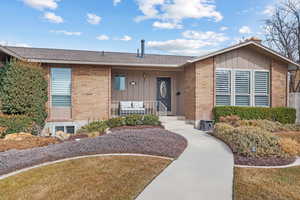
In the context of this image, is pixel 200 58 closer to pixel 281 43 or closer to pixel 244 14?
pixel 244 14

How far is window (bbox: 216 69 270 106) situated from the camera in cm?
996

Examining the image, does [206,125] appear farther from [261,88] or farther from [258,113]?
[261,88]

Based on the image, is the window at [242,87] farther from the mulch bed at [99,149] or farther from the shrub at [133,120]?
the mulch bed at [99,149]

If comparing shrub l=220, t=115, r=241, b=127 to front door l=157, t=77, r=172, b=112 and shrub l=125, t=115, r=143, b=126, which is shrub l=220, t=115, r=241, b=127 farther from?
shrub l=125, t=115, r=143, b=126

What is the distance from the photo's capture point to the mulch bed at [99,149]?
4.43m

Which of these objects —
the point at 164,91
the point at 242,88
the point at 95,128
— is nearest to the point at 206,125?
the point at 242,88

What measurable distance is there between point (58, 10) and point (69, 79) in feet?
20.5

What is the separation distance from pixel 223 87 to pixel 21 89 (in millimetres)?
9905

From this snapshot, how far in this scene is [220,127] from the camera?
24.0 ft

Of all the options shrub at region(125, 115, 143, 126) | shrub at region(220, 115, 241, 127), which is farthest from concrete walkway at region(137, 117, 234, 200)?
shrub at region(125, 115, 143, 126)

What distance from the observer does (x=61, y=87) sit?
9.61 meters

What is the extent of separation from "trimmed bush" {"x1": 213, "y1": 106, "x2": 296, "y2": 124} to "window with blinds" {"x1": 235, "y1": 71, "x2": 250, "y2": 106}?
699mm

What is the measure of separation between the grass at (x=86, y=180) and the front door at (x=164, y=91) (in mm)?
7349

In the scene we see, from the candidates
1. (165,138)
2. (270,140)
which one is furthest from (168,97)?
(270,140)
